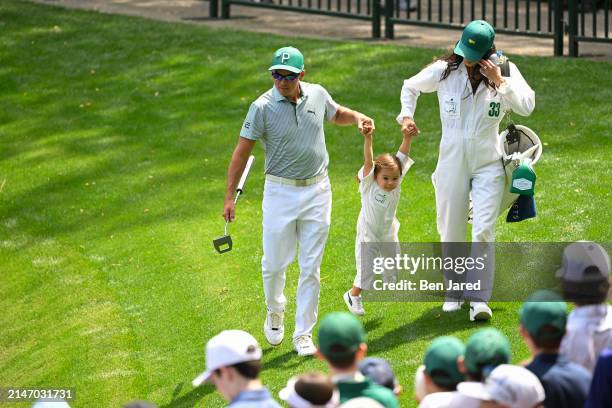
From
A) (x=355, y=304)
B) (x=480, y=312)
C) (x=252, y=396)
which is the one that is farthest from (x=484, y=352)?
(x=355, y=304)

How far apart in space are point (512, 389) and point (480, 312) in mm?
4359

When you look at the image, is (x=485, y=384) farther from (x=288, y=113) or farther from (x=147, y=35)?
(x=147, y=35)

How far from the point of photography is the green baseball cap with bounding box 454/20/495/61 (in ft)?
31.9

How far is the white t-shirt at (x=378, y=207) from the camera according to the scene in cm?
1050

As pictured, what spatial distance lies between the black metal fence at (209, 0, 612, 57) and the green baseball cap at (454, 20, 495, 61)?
8.48 metres

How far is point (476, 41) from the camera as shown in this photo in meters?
9.77

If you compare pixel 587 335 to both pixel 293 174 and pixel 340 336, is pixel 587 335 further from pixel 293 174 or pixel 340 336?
pixel 293 174

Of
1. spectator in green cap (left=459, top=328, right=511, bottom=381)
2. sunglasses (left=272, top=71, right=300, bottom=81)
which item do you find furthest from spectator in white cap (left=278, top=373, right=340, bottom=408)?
sunglasses (left=272, top=71, right=300, bottom=81)

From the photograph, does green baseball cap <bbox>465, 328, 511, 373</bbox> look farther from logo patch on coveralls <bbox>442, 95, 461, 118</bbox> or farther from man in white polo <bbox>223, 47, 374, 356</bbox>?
logo patch on coveralls <bbox>442, 95, 461, 118</bbox>

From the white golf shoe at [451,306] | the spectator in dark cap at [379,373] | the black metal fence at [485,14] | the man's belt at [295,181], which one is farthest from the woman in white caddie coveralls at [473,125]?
the black metal fence at [485,14]

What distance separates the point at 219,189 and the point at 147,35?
6.82 metres

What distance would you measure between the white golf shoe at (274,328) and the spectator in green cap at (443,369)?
4.08 m

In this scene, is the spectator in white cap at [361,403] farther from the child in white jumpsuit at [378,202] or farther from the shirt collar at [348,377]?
the child in white jumpsuit at [378,202]

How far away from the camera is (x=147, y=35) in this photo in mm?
21250
